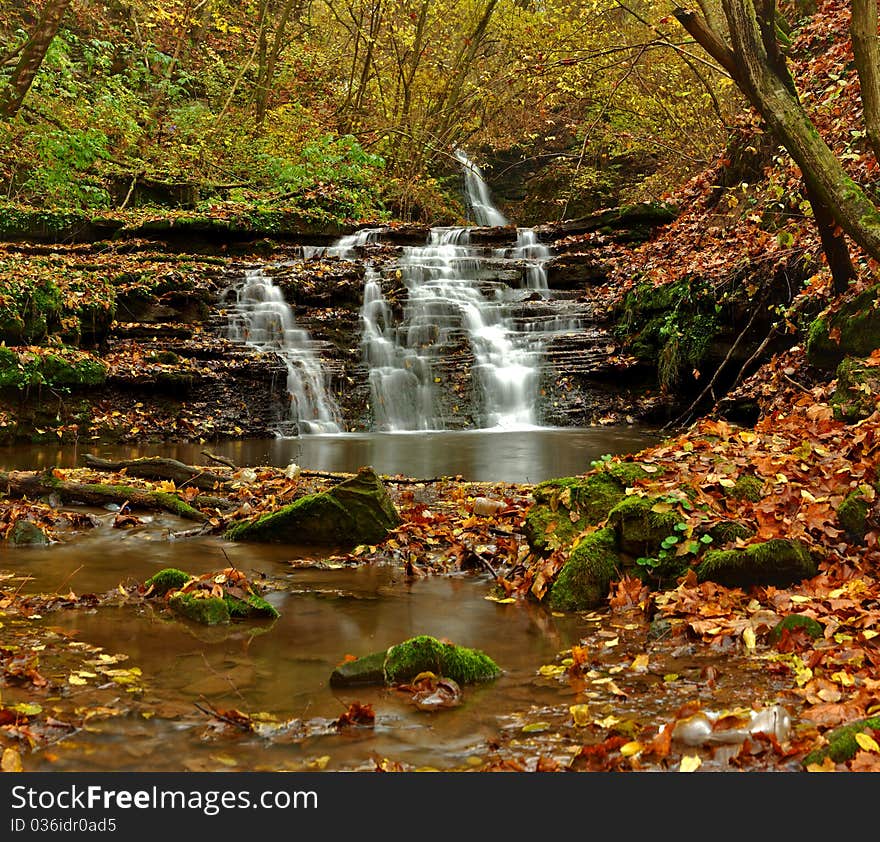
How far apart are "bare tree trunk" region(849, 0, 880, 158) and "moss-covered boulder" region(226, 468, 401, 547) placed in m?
4.54

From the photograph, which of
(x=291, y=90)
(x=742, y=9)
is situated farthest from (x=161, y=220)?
(x=742, y=9)

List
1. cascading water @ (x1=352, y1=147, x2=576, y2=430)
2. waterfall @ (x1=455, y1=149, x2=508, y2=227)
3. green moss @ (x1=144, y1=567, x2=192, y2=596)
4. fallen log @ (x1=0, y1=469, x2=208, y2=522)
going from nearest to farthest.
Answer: green moss @ (x1=144, y1=567, x2=192, y2=596) < fallen log @ (x1=0, y1=469, x2=208, y2=522) < cascading water @ (x1=352, y1=147, x2=576, y2=430) < waterfall @ (x1=455, y1=149, x2=508, y2=227)

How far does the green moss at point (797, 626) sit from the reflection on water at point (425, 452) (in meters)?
5.57

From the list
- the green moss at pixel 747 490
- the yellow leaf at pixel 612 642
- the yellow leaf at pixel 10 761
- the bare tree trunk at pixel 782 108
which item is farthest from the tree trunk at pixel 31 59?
the yellow leaf at pixel 612 642

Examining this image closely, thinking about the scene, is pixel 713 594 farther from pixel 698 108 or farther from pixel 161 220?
pixel 698 108

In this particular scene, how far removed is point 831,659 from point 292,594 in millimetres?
3011

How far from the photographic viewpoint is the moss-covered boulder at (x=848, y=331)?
7598 millimetres

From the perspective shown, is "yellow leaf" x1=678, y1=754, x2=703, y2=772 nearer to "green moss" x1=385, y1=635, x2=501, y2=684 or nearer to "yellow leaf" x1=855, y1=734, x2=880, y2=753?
"yellow leaf" x1=855, y1=734, x2=880, y2=753

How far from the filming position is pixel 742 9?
20.8 feet

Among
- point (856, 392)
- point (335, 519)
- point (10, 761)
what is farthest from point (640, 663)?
point (856, 392)

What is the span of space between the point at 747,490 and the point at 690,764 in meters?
2.88

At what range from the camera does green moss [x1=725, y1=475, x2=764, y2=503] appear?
5.24 meters

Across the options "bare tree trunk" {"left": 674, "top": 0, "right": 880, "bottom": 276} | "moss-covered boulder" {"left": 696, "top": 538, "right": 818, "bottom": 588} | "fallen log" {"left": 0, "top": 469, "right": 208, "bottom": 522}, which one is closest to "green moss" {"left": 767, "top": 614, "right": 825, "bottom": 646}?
"moss-covered boulder" {"left": 696, "top": 538, "right": 818, "bottom": 588}

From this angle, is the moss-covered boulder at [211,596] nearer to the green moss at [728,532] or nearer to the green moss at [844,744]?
the green moss at [728,532]
